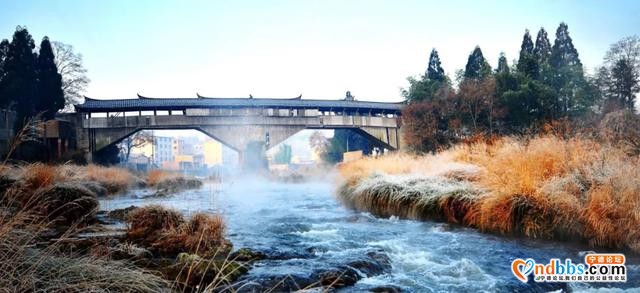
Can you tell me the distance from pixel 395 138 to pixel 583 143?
76.2ft

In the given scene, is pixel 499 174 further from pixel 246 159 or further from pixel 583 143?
pixel 246 159

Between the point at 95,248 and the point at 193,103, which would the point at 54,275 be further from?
the point at 193,103

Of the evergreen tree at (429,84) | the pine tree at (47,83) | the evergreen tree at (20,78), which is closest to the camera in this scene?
the evergreen tree at (20,78)

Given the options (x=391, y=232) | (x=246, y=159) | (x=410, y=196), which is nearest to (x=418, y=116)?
(x=246, y=159)

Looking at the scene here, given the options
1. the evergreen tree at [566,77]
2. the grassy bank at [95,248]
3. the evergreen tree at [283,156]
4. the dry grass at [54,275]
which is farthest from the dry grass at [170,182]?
the evergreen tree at [283,156]

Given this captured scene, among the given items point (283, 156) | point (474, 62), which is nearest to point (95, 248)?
point (474, 62)

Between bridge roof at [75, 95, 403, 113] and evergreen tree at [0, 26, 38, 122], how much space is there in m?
2.78

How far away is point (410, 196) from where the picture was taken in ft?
28.0

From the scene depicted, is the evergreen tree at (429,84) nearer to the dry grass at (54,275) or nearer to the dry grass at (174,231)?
the dry grass at (174,231)

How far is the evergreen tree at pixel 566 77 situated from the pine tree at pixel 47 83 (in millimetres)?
27756

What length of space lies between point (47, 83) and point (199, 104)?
27.9 feet

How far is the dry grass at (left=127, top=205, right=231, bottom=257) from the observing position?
517cm

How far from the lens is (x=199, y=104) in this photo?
27.3m

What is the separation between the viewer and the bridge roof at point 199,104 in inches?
1045
